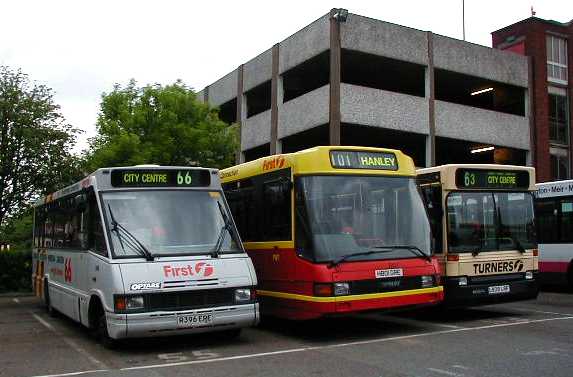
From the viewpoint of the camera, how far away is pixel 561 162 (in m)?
34.3

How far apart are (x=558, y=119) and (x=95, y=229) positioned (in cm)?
3050

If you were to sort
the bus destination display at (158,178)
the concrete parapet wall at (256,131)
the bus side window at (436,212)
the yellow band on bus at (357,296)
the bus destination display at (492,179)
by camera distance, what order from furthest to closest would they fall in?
the concrete parapet wall at (256,131) → the bus destination display at (492,179) → the bus side window at (436,212) → the bus destination display at (158,178) → the yellow band on bus at (357,296)

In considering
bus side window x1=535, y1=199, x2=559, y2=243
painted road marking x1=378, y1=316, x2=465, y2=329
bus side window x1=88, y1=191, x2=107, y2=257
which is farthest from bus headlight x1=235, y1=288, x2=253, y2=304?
bus side window x1=535, y1=199, x2=559, y2=243

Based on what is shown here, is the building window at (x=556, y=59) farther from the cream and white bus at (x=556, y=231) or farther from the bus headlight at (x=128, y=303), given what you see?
the bus headlight at (x=128, y=303)

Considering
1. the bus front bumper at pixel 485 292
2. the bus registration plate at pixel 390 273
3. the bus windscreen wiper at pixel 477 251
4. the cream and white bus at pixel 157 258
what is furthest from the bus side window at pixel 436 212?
the cream and white bus at pixel 157 258

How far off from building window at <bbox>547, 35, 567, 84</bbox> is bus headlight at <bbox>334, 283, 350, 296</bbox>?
93.8ft

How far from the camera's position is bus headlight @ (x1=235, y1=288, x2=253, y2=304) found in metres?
9.00

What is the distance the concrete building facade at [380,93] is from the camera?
26891 mm

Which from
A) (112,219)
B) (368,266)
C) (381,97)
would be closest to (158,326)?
(112,219)

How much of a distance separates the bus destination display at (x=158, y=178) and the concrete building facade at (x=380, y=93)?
1564 centimetres

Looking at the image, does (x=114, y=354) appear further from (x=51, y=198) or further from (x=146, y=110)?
(x=146, y=110)

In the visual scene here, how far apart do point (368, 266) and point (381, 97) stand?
19.2 m

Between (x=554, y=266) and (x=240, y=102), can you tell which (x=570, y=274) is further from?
(x=240, y=102)

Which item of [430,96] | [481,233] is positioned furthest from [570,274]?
[430,96]
